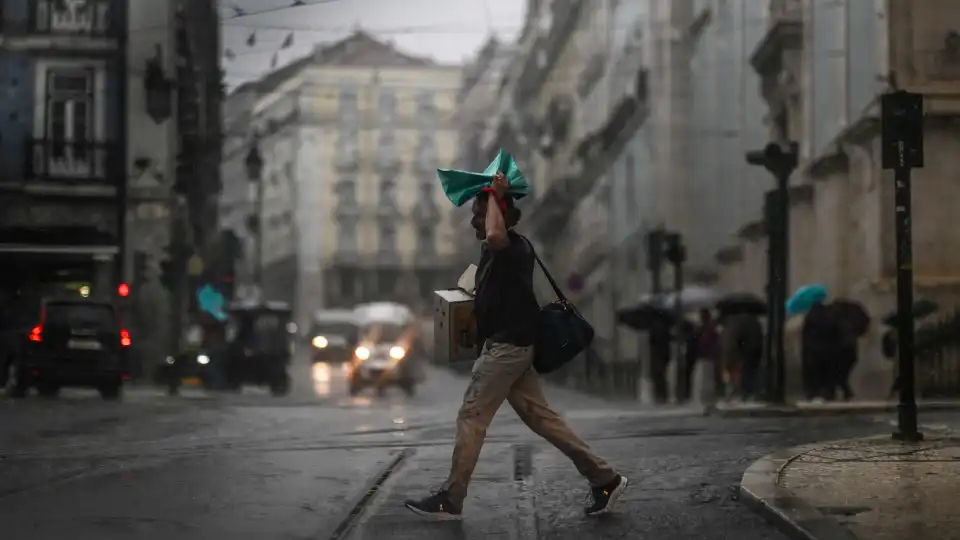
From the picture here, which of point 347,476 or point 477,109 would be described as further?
point 477,109

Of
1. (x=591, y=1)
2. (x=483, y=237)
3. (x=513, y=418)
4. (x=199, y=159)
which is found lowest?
(x=513, y=418)

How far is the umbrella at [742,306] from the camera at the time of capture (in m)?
29.6

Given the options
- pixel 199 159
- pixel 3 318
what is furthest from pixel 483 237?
pixel 199 159

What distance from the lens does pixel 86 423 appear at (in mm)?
17594

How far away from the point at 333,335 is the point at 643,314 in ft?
175

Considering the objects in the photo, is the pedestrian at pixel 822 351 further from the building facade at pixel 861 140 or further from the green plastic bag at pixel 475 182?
the green plastic bag at pixel 475 182

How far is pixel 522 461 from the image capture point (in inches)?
472

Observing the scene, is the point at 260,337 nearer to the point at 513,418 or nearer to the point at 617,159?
the point at 617,159

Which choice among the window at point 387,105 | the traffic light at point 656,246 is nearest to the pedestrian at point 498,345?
the traffic light at point 656,246

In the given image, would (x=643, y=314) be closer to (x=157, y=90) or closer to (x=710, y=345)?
(x=710, y=345)

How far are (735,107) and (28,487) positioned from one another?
34072 mm

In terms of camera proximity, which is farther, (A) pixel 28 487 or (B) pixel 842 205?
(B) pixel 842 205

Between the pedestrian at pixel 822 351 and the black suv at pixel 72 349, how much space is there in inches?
417

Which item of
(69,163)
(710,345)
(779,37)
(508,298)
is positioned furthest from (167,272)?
(508,298)
